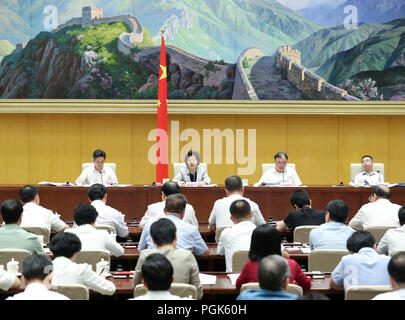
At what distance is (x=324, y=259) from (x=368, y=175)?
4273 mm

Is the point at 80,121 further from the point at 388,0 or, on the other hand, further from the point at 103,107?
the point at 388,0

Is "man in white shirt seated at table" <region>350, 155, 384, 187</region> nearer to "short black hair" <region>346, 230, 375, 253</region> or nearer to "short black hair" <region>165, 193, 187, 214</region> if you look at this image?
"short black hair" <region>165, 193, 187, 214</region>

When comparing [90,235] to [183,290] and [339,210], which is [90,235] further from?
[339,210]

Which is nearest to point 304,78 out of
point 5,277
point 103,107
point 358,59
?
point 358,59

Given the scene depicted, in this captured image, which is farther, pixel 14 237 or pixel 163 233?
pixel 14 237

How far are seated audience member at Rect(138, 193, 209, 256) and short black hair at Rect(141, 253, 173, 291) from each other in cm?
156

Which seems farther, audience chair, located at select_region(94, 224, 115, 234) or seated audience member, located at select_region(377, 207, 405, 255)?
audience chair, located at select_region(94, 224, 115, 234)

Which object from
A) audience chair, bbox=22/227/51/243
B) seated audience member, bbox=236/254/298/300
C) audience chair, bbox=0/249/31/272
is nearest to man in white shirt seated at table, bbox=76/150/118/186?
audience chair, bbox=22/227/51/243

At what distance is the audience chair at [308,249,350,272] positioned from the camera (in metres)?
4.12

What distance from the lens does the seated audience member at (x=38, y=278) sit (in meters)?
2.69

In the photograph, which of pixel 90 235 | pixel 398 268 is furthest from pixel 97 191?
pixel 398 268

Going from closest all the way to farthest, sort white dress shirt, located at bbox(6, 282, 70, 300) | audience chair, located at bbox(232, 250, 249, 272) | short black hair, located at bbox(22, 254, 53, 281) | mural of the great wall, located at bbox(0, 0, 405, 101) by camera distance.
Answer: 1. white dress shirt, located at bbox(6, 282, 70, 300)
2. short black hair, located at bbox(22, 254, 53, 281)
3. audience chair, located at bbox(232, 250, 249, 272)
4. mural of the great wall, located at bbox(0, 0, 405, 101)

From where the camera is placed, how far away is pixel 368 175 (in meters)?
8.07

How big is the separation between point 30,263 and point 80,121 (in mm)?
8273
